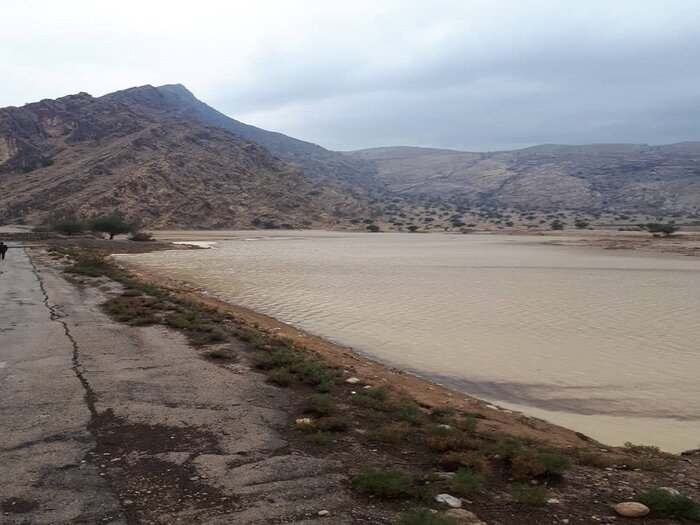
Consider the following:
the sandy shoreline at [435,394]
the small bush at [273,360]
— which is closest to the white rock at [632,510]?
the sandy shoreline at [435,394]

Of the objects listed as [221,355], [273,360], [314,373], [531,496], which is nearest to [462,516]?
[531,496]

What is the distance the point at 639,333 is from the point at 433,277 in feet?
49.9

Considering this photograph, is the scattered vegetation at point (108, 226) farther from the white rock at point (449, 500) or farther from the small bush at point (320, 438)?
the white rock at point (449, 500)

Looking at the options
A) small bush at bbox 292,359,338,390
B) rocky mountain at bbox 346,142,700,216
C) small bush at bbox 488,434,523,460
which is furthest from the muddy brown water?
rocky mountain at bbox 346,142,700,216

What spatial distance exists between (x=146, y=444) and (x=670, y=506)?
205 inches

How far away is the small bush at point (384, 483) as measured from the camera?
5.10 meters

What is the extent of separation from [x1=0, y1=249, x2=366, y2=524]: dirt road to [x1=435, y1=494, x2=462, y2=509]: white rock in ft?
2.37

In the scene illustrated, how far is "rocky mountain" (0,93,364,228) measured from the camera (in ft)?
302

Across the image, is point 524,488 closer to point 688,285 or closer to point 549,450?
point 549,450

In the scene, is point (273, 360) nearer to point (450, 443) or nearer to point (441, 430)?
point (441, 430)

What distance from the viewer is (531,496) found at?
503 centimetres

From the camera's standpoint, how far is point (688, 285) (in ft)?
91.0

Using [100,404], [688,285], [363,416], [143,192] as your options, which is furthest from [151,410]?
[143,192]

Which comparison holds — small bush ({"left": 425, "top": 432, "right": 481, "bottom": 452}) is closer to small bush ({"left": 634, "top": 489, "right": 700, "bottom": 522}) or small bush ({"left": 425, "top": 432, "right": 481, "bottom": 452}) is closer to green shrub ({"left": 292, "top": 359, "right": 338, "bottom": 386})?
small bush ({"left": 634, "top": 489, "right": 700, "bottom": 522})
